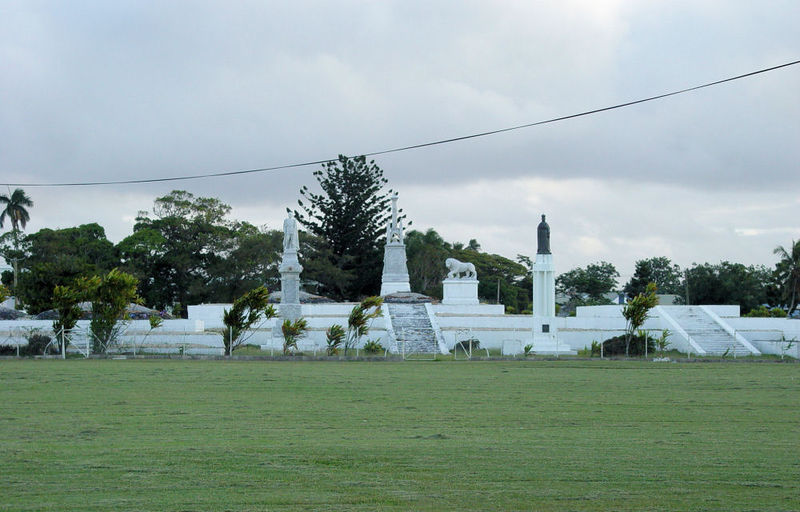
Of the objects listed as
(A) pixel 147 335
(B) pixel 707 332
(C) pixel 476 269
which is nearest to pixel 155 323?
(A) pixel 147 335

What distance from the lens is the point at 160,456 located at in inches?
349

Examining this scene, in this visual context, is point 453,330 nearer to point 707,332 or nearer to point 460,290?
point 707,332

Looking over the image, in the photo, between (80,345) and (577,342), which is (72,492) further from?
(577,342)

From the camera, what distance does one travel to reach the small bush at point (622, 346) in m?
29.7

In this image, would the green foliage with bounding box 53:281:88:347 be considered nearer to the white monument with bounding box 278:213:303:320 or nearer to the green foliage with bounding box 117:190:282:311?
the white monument with bounding box 278:213:303:320

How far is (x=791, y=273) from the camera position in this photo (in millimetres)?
55000

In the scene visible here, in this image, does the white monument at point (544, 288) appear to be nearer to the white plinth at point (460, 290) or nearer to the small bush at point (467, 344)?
the small bush at point (467, 344)

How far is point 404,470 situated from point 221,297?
4421 centimetres

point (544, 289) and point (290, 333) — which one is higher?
point (544, 289)

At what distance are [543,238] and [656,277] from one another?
45.6 m

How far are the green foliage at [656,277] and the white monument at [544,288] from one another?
3367 centimetres

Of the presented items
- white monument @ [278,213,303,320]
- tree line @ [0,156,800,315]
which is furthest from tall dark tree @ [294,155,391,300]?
white monument @ [278,213,303,320]

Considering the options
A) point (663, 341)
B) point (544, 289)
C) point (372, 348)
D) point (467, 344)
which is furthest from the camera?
point (467, 344)

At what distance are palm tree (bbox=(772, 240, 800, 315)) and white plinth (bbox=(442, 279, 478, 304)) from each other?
22.1 metres
